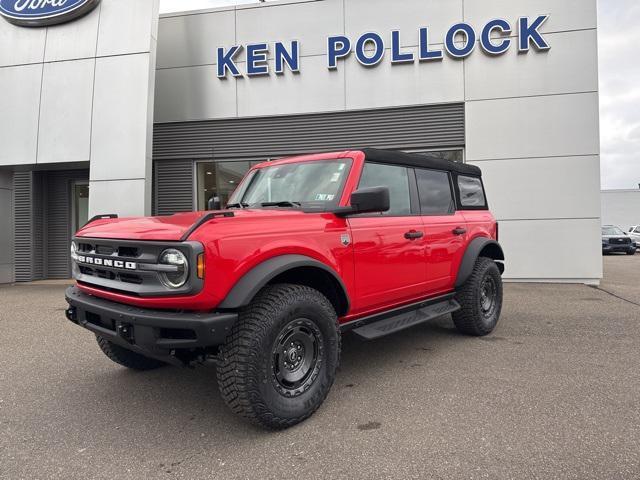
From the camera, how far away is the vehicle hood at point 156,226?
7.68 feet

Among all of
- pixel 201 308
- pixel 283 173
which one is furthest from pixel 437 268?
pixel 201 308

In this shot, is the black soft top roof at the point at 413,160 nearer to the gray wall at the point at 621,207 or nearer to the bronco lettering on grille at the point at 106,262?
the bronco lettering on grille at the point at 106,262

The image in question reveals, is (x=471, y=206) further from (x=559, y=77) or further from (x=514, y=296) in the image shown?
(x=559, y=77)

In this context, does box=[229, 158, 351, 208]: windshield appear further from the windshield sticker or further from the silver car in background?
the silver car in background

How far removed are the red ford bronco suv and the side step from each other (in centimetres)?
2

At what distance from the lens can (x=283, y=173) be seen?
369cm

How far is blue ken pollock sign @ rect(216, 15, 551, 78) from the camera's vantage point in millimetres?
8672

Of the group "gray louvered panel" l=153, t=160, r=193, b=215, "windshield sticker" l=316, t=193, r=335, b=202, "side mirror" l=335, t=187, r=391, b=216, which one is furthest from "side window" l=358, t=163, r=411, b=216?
"gray louvered panel" l=153, t=160, r=193, b=215

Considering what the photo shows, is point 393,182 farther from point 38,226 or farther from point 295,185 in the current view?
point 38,226

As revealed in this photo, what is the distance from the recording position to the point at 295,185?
3.48m

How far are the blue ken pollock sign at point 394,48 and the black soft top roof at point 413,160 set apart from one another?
5263 millimetres

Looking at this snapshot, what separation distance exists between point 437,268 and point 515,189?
5.87 metres

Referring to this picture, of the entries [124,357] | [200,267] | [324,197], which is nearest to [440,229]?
[324,197]

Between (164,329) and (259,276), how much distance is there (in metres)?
0.61
